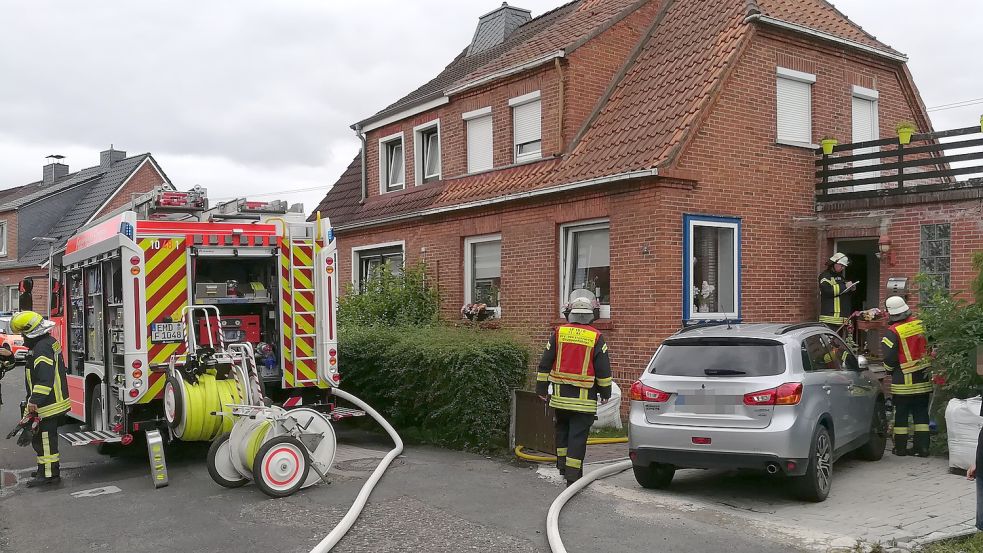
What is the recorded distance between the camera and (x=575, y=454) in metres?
8.02

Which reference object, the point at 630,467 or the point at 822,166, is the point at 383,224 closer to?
the point at 822,166

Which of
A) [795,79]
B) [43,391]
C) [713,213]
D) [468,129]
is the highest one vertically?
[795,79]

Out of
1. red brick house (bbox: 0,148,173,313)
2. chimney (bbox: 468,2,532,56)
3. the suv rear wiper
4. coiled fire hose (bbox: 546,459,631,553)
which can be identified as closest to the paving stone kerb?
coiled fire hose (bbox: 546,459,631,553)

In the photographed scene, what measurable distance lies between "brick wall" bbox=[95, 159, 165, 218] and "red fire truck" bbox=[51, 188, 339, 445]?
108ft

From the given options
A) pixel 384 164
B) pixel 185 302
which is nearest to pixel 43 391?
pixel 185 302

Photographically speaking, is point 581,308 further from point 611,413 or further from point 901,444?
point 901,444

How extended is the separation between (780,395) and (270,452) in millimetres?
4497

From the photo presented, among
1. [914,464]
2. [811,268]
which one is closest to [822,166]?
[811,268]

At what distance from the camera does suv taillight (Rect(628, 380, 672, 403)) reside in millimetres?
7636

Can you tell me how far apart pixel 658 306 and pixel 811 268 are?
331 centimetres

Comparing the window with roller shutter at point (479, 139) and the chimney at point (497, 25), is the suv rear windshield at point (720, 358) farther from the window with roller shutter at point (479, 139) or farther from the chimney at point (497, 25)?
the chimney at point (497, 25)

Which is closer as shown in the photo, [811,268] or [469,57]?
[811,268]

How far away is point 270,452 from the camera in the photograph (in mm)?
7680

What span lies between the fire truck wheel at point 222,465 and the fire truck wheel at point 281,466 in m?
0.47
